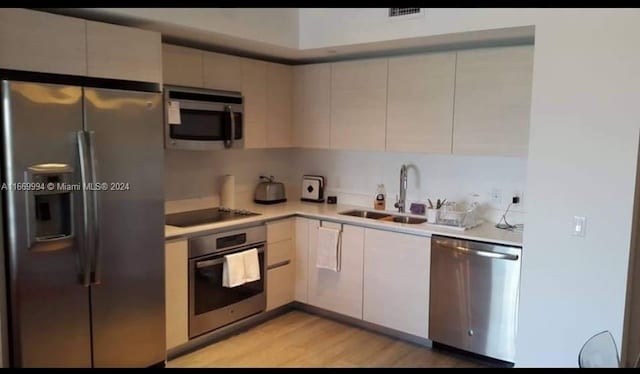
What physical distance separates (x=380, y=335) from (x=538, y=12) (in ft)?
8.20

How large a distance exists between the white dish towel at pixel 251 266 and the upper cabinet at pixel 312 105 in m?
1.19

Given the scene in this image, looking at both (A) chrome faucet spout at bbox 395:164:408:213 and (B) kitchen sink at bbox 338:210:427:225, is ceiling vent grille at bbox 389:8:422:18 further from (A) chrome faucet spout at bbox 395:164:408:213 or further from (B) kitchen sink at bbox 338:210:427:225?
(B) kitchen sink at bbox 338:210:427:225

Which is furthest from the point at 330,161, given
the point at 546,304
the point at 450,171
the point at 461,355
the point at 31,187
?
the point at 31,187

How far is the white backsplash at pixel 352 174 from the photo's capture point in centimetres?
373

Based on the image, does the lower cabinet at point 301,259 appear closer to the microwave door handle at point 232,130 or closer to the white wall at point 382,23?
the microwave door handle at point 232,130

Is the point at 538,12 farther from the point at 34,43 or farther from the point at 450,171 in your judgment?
the point at 34,43

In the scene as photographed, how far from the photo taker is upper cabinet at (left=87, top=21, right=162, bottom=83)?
2.72 metres

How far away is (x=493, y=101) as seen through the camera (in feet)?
11.0

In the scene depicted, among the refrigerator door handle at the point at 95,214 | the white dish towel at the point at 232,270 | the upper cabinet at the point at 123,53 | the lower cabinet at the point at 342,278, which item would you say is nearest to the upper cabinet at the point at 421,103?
the lower cabinet at the point at 342,278

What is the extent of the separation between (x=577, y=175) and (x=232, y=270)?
2322 millimetres

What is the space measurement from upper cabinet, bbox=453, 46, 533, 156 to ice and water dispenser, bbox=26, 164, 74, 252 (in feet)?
8.38

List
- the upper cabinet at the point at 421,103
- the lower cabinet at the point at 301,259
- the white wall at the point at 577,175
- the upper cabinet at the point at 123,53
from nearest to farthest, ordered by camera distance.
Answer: the white wall at the point at 577,175 → the upper cabinet at the point at 123,53 → the upper cabinet at the point at 421,103 → the lower cabinet at the point at 301,259

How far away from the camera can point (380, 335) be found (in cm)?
378

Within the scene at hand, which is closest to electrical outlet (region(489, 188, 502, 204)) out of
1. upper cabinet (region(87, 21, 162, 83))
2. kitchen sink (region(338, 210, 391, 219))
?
kitchen sink (region(338, 210, 391, 219))
